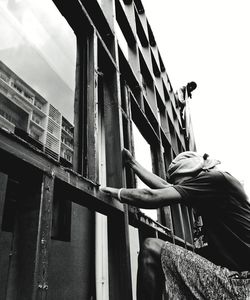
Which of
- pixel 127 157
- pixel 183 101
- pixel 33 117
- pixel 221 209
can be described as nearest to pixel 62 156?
pixel 33 117

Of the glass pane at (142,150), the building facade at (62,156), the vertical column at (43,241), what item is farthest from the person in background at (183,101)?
the vertical column at (43,241)

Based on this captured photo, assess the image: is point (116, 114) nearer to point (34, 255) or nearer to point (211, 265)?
point (211, 265)

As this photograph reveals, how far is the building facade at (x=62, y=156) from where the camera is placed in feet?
4.02

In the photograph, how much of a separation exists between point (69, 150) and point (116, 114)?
66 cm

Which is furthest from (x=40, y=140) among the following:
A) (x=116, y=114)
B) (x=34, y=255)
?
(x=116, y=114)

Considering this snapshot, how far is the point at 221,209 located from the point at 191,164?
400 mm

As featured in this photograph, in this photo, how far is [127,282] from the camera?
6.07 feet

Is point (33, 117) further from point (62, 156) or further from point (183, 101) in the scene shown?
point (183, 101)

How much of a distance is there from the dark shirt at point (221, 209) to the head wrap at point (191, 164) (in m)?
0.13

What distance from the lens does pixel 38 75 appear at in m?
2.17

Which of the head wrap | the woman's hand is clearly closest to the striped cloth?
the head wrap

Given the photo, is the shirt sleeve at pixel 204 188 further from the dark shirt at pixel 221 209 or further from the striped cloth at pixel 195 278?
the striped cloth at pixel 195 278

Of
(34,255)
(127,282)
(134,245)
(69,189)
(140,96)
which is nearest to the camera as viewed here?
(34,255)

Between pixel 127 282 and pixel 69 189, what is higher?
pixel 69 189
